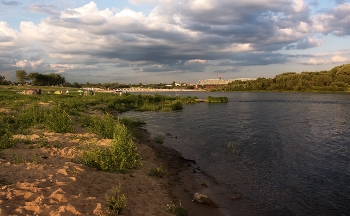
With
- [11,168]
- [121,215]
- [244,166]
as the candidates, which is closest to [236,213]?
[121,215]

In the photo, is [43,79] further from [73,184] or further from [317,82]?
[317,82]

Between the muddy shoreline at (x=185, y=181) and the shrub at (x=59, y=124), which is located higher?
the shrub at (x=59, y=124)

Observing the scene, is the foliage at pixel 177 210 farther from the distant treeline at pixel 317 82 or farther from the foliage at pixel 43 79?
the distant treeline at pixel 317 82

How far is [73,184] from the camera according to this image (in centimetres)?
889

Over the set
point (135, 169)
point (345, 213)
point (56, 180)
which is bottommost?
point (345, 213)

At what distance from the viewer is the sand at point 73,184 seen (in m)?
7.31

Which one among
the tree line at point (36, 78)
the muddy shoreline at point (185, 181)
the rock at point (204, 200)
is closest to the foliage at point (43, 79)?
the tree line at point (36, 78)

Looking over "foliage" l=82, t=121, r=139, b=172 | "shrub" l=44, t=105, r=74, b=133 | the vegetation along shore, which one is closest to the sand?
the vegetation along shore

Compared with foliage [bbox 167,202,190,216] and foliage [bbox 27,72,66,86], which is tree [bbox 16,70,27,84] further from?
foliage [bbox 167,202,190,216]

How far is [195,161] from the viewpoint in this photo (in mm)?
16859

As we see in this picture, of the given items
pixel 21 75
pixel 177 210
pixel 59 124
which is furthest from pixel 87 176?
pixel 21 75

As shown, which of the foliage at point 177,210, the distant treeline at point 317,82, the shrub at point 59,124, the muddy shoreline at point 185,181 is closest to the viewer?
the foliage at point 177,210

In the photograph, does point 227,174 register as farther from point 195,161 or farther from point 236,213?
point 236,213

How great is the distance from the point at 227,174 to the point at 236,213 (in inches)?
175
